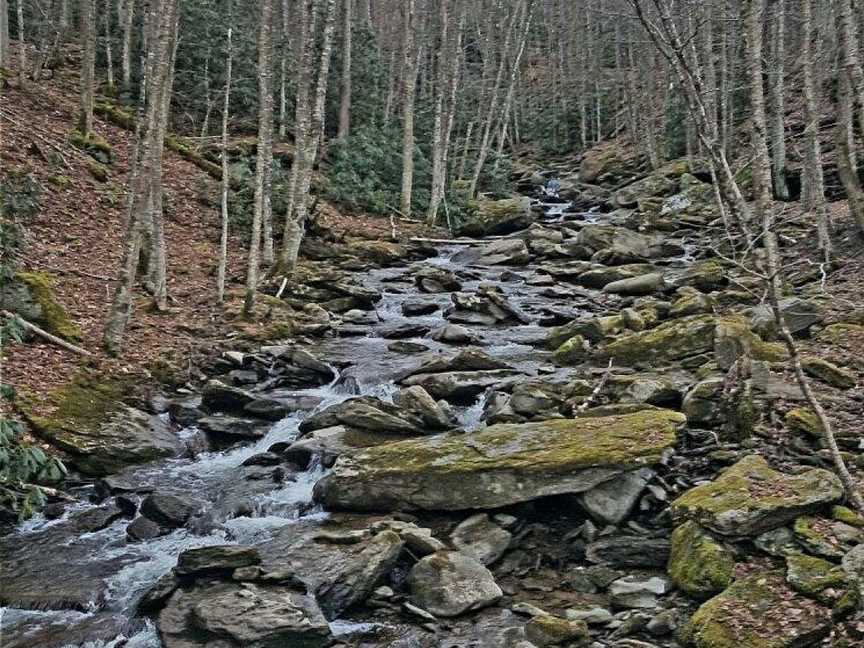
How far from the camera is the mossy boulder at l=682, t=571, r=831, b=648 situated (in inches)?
184

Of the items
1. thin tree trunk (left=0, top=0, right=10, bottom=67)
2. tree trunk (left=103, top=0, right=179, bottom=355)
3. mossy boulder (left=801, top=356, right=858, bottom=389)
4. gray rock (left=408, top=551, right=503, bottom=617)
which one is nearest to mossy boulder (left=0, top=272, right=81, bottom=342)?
tree trunk (left=103, top=0, right=179, bottom=355)

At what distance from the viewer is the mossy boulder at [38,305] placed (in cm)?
997

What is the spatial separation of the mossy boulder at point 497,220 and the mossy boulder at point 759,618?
18.9m

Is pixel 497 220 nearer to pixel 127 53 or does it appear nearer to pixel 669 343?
pixel 127 53

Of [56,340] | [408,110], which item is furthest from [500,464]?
[408,110]

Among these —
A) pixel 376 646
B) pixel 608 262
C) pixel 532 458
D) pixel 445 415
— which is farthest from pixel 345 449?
pixel 608 262

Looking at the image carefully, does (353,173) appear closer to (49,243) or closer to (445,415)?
(49,243)

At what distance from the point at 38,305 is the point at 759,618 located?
9.82 meters

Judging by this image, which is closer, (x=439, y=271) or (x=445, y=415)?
(x=445, y=415)

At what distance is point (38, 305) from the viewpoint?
33.6 ft

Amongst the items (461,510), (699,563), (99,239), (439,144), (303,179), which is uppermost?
(439,144)

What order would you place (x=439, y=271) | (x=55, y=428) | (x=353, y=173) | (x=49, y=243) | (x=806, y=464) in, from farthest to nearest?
(x=353, y=173) < (x=439, y=271) < (x=49, y=243) < (x=55, y=428) < (x=806, y=464)

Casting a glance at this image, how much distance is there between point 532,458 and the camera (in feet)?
23.0

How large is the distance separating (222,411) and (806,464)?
7266 millimetres
